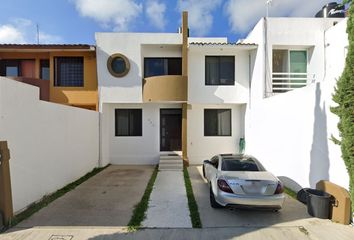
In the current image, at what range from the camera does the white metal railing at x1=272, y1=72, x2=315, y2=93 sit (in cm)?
1215

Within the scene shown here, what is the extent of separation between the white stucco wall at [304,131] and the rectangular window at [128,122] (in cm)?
646

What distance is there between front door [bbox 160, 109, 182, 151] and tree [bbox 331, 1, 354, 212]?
9878mm

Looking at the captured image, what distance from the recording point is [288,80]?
1240 cm

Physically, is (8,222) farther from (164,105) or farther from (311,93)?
(164,105)

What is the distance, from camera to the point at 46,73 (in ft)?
46.5

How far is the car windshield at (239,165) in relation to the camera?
279 inches

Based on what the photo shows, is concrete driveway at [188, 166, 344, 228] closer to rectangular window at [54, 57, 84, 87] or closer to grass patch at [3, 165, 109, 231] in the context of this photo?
grass patch at [3, 165, 109, 231]

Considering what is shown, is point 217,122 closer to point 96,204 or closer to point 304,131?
point 304,131

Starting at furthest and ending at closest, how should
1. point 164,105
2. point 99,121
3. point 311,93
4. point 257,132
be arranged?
point 164,105 → point 99,121 → point 257,132 → point 311,93

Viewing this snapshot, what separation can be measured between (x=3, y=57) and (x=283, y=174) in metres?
15.2

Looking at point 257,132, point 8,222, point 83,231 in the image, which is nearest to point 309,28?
point 257,132

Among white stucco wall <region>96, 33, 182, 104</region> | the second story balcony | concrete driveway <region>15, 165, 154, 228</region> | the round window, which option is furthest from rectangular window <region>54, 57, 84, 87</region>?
concrete driveway <region>15, 165, 154, 228</region>

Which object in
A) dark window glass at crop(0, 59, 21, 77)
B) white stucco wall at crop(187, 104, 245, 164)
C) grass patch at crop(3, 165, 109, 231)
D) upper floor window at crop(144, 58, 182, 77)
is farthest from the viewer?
white stucco wall at crop(187, 104, 245, 164)

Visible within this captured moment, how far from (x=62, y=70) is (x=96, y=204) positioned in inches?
369
